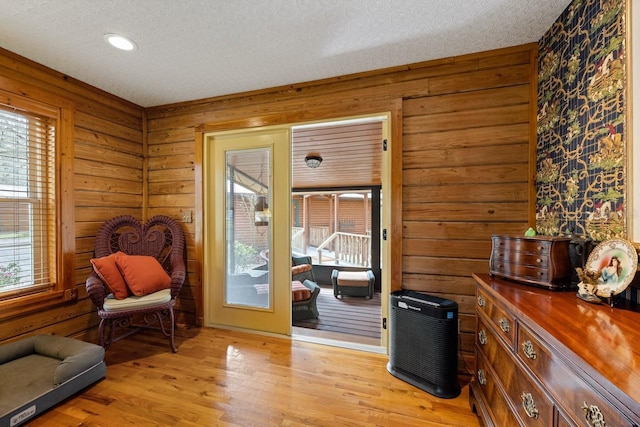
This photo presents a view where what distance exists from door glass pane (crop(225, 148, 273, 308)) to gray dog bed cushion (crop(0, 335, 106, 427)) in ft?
3.86

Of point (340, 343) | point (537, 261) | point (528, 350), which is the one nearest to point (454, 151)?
point (537, 261)

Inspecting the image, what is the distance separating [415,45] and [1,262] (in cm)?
341

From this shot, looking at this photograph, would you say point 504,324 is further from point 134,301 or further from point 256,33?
point 134,301

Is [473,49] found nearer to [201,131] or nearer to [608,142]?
[608,142]

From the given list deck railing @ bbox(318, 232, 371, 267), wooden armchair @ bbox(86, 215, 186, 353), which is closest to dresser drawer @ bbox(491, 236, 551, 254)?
wooden armchair @ bbox(86, 215, 186, 353)

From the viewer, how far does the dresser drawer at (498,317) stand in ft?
3.76

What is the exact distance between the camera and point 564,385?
0.79 metres

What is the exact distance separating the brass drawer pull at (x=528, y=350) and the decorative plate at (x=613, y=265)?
405 mm

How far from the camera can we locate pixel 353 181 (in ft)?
18.0

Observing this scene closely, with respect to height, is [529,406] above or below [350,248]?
above

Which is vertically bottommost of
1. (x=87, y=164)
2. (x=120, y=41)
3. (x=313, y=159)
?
(x=87, y=164)

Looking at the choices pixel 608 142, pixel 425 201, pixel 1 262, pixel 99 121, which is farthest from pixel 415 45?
pixel 1 262

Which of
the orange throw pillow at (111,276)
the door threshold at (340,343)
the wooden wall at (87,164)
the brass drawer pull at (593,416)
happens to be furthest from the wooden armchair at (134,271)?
the brass drawer pull at (593,416)

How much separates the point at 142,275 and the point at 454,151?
275 centimetres
